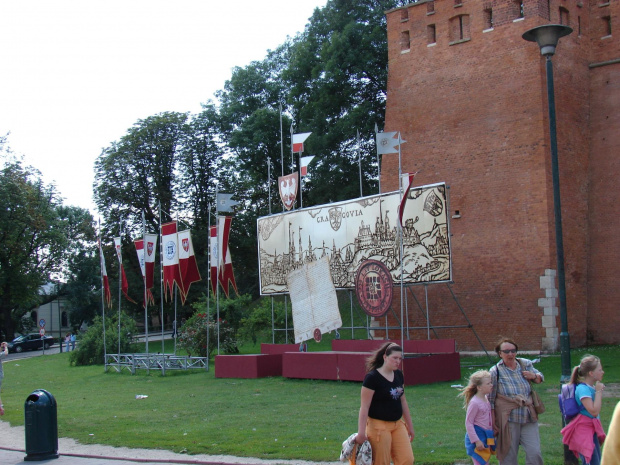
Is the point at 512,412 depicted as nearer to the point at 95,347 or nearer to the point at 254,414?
the point at 254,414

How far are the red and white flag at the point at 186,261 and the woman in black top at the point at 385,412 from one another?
1927 centimetres

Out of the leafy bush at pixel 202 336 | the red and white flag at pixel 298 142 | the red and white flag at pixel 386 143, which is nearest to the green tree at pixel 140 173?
the leafy bush at pixel 202 336

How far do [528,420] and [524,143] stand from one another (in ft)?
66.7

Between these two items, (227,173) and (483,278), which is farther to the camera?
(227,173)

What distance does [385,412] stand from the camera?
24.6ft

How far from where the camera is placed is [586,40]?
2884 cm

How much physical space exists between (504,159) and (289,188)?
26.7 ft

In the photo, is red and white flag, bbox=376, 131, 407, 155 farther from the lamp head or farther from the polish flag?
the lamp head

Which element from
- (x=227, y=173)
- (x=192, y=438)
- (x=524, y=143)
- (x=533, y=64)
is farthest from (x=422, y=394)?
(x=227, y=173)

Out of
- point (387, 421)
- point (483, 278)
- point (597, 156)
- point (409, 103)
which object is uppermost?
point (409, 103)

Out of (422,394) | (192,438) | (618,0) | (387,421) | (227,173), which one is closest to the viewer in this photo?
(387,421)

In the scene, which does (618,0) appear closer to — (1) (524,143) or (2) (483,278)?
(1) (524,143)

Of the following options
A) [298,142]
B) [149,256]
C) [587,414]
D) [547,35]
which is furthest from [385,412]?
[149,256]

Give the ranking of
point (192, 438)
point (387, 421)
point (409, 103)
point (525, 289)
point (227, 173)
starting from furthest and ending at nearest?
point (227, 173) → point (409, 103) → point (525, 289) → point (192, 438) → point (387, 421)
